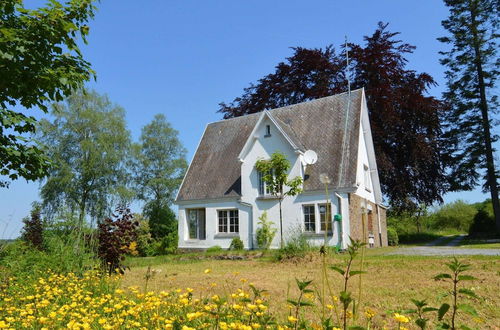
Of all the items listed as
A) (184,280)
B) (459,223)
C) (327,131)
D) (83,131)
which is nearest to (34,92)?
(184,280)

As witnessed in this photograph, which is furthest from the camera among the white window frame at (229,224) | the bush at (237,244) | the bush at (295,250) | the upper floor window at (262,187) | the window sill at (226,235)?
the white window frame at (229,224)

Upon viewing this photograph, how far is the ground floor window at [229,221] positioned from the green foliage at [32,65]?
1238 centimetres

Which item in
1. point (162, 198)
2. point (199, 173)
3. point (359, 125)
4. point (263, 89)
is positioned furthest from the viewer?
point (162, 198)

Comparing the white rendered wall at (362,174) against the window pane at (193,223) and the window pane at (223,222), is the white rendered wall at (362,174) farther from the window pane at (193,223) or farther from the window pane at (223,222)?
the window pane at (193,223)

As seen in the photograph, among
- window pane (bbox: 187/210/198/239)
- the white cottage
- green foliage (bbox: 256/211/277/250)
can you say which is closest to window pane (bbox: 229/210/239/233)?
the white cottage

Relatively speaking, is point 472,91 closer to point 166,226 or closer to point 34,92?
point 166,226

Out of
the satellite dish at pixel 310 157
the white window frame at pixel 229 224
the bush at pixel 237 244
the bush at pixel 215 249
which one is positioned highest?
the satellite dish at pixel 310 157

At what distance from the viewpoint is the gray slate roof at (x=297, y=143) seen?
17.3 metres

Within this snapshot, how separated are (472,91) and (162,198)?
24.6 meters

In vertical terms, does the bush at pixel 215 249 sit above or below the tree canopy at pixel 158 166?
below

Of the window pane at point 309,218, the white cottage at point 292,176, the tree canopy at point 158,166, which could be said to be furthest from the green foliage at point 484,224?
the tree canopy at point 158,166

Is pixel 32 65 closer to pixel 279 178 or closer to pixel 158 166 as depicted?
pixel 279 178

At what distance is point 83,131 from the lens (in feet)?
89.8

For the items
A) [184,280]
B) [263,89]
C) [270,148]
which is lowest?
[184,280]
